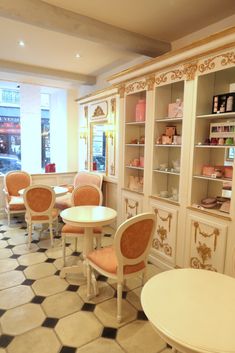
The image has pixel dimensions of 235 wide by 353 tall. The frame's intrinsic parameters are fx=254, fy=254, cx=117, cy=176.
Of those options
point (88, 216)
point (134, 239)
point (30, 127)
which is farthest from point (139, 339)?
point (30, 127)

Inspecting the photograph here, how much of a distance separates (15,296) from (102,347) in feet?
3.61

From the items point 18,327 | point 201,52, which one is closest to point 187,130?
point 201,52

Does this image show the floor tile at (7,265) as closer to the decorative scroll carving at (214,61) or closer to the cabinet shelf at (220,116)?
the cabinet shelf at (220,116)

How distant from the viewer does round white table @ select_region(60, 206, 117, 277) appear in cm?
259

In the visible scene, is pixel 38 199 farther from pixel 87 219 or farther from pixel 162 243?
pixel 162 243

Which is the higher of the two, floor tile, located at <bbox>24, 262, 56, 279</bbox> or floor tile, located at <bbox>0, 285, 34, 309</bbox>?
floor tile, located at <bbox>24, 262, 56, 279</bbox>

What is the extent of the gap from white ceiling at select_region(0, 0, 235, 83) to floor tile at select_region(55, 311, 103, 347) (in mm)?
2919

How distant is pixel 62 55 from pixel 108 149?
173 cm

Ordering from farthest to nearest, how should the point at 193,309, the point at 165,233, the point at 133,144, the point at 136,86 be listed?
the point at 133,144 < the point at 136,86 < the point at 165,233 < the point at 193,309

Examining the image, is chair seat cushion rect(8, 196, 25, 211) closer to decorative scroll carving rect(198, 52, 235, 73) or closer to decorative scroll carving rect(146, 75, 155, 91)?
decorative scroll carving rect(146, 75, 155, 91)

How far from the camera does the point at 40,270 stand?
10.1ft

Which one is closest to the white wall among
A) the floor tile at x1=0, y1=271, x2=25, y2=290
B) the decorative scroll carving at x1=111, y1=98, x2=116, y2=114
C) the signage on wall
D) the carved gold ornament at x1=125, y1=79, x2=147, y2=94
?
the carved gold ornament at x1=125, y1=79, x2=147, y2=94

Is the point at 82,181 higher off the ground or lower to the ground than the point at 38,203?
higher

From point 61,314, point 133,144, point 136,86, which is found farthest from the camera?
point 133,144
